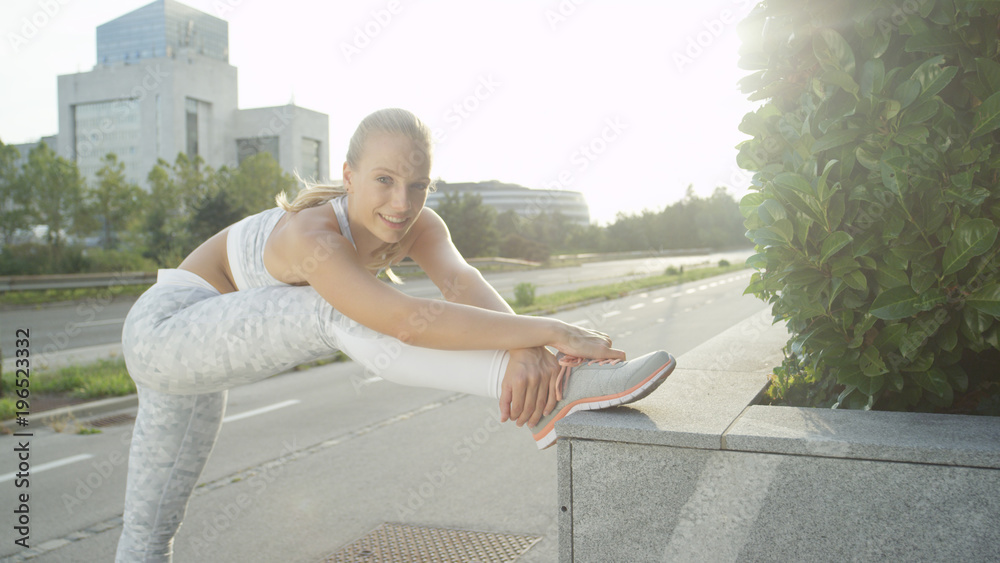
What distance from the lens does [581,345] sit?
6.72 feet

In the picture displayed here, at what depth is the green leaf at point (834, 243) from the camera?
211cm

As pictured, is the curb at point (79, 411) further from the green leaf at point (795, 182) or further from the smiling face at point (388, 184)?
the green leaf at point (795, 182)

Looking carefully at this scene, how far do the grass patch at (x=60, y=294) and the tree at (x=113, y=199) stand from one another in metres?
17.1

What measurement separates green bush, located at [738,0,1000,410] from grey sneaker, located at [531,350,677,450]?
0.68 m

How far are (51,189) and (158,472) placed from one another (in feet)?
128

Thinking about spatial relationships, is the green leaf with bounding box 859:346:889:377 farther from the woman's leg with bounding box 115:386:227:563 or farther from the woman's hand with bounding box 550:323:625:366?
the woman's leg with bounding box 115:386:227:563

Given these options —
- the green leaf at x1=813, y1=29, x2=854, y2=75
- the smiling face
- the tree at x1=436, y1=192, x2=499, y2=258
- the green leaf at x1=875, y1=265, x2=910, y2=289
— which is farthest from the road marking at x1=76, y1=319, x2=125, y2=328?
the tree at x1=436, y1=192, x2=499, y2=258

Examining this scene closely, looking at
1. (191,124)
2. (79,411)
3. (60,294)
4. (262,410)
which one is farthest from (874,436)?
(191,124)

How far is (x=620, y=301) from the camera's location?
17.8m

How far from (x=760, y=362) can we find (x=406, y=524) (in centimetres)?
195

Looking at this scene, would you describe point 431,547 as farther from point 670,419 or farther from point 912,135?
point 912,135

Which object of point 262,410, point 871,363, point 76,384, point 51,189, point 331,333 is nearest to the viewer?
point 331,333

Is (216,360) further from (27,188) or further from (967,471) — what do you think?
(27,188)

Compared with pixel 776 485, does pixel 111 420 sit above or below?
below
